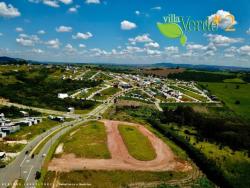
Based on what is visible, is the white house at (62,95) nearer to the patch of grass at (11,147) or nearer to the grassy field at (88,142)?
the grassy field at (88,142)

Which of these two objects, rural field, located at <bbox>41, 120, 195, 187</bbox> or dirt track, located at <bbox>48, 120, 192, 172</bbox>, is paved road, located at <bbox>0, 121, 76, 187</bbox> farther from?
dirt track, located at <bbox>48, 120, 192, 172</bbox>

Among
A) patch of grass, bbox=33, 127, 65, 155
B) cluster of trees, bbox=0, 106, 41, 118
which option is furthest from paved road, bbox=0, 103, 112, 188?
cluster of trees, bbox=0, 106, 41, 118

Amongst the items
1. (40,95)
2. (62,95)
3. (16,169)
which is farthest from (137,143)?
(40,95)

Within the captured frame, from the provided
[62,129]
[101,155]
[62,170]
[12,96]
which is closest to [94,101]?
[12,96]

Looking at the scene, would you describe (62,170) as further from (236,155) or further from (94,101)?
(94,101)

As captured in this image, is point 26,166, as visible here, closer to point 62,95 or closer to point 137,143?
point 137,143

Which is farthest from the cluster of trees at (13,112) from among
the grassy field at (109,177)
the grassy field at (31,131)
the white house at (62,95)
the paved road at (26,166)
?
the grassy field at (109,177)

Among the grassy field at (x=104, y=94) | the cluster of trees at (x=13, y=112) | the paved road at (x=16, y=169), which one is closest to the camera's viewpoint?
the paved road at (x=16, y=169)
